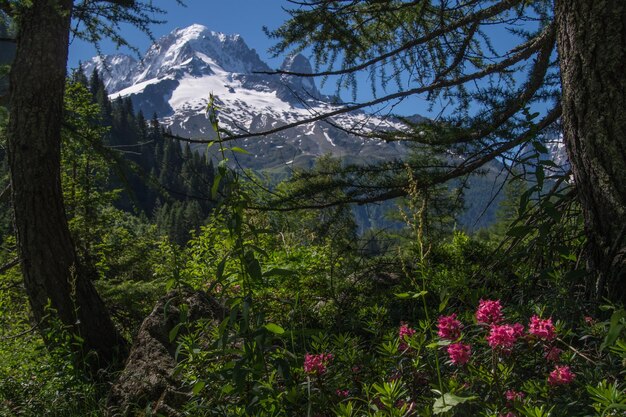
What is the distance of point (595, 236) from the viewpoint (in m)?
2.08

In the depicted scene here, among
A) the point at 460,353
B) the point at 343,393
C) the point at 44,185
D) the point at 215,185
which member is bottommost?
the point at 343,393

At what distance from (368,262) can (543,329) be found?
2.46 meters

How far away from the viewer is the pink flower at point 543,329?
1429 mm

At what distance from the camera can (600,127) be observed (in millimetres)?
2047

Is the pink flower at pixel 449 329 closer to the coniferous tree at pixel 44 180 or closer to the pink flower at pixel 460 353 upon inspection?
the pink flower at pixel 460 353

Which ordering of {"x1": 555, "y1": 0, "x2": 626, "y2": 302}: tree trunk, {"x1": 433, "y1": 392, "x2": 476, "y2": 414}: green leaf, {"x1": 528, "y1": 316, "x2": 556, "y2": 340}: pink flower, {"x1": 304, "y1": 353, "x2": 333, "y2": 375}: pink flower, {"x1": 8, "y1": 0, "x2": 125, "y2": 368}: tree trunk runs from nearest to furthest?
{"x1": 433, "y1": 392, "x2": 476, "y2": 414}: green leaf < {"x1": 528, "y1": 316, "x2": 556, "y2": 340}: pink flower < {"x1": 304, "y1": 353, "x2": 333, "y2": 375}: pink flower < {"x1": 555, "y1": 0, "x2": 626, "y2": 302}: tree trunk < {"x1": 8, "y1": 0, "x2": 125, "y2": 368}: tree trunk

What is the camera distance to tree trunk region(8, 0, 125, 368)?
13.1ft

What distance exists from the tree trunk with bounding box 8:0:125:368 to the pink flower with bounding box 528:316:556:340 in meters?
3.68

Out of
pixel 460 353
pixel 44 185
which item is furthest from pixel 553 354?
pixel 44 185

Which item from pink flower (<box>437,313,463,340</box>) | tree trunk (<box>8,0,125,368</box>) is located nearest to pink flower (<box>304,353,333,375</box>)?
pink flower (<box>437,313,463,340</box>)

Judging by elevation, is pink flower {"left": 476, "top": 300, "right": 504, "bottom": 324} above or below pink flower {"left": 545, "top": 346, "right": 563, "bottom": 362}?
above

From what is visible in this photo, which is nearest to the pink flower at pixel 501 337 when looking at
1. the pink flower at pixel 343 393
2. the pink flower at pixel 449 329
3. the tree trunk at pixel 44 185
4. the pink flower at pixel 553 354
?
the pink flower at pixel 449 329

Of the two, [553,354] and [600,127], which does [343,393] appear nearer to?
[553,354]

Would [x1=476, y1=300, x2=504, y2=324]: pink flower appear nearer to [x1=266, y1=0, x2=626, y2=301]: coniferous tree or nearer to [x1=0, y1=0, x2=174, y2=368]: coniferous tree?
[x1=266, y1=0, x2=626, y2=301]: coniferous tree
